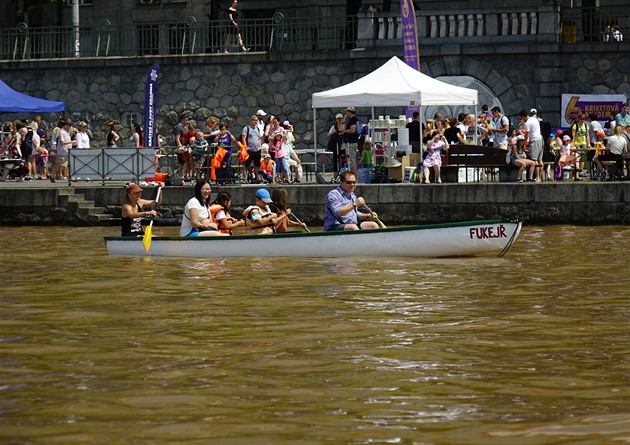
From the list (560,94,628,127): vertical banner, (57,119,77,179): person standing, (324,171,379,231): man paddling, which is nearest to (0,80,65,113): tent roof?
(57,119,77,179): person standing

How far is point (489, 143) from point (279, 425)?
73.2 feet

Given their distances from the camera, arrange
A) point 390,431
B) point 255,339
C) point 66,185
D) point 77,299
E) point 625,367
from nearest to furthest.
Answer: point 390,431 → point 625,367 → point 255,339 → point 77,299 → point 66,185

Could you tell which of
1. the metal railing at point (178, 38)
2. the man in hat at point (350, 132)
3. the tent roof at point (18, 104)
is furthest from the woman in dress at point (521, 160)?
the tent roof at point (18, 104)

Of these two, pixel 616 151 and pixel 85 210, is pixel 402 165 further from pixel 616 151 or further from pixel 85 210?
pixel 85 210

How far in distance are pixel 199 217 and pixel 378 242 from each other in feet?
8.59

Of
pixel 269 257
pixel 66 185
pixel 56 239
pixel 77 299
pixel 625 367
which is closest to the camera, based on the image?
pixel 625 367

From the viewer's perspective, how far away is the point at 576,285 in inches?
666

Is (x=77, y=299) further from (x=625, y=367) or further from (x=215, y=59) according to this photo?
(x=215, y=59)

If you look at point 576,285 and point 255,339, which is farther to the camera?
point 576,285

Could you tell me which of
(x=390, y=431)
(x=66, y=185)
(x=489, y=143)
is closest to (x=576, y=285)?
(x=390, y=431)

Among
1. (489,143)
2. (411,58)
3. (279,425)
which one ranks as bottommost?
(279,425)

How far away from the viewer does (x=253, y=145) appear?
30406 millimetres

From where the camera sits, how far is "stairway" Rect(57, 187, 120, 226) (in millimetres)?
28469

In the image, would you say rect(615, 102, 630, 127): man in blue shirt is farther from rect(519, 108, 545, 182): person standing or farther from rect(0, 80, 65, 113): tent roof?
rect(0, 80, 65, 113): tent roof
